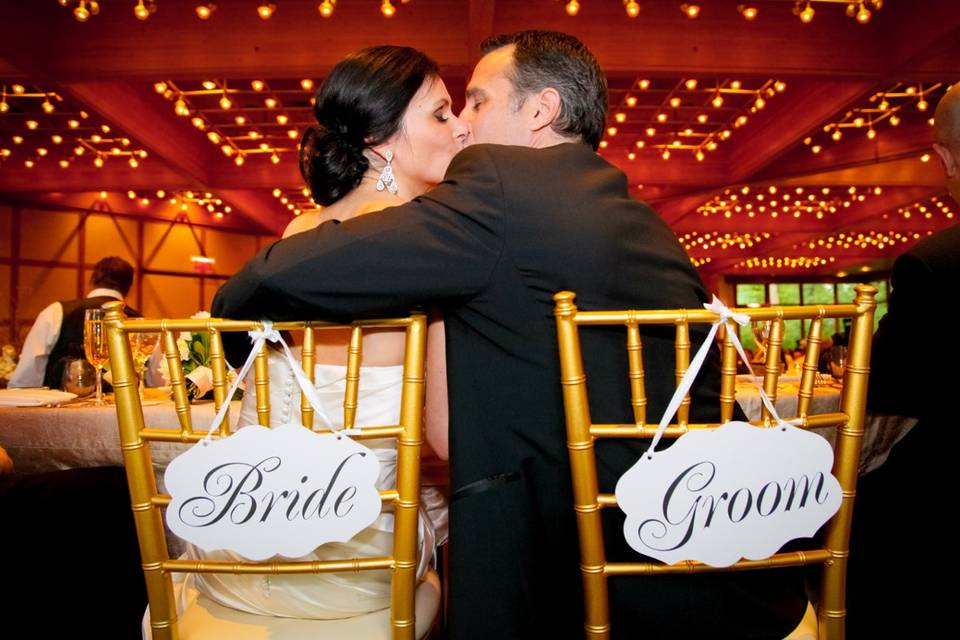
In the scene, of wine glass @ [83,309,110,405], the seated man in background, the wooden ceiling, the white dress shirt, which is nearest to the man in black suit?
wine glass @ [83,309,110,405]

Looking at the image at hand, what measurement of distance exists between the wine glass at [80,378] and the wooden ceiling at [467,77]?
9.25 feet

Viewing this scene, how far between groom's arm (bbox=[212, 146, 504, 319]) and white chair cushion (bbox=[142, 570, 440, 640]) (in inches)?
21.1

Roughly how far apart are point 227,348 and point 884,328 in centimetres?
150

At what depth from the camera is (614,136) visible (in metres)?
6.98

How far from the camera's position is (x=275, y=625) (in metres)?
1.11

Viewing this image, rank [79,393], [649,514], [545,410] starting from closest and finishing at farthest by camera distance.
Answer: [649,514] < [545,410] < [79,393]

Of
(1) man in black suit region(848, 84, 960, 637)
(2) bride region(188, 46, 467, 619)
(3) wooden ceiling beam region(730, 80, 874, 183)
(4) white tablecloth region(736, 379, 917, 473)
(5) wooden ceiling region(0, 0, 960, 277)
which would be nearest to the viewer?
(2) bride region(188, 46, 467, 619)

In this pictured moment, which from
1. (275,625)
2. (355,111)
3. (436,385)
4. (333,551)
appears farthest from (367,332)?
(355,111)

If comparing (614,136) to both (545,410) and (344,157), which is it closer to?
(344,157)

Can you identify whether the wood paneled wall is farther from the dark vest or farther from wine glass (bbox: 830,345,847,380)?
wine glass (bbox: 830,345,847,380)

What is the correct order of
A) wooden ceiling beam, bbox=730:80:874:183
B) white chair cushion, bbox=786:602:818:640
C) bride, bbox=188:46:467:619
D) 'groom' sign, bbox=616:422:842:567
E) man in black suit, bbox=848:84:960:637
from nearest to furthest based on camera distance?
'groom' sign, bbox=616:422:842:567 → white chair cushion, bbox=786:602:818:640 → bride, bbox=188:46:467:619 → man in black suit, bbox=848:84:960:637 → wooden ceiling beam, bbox=730:80:874:183

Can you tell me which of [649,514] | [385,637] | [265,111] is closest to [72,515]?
[385,637]

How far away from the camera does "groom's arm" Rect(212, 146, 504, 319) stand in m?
0.91

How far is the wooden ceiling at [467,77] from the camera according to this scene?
439cm
